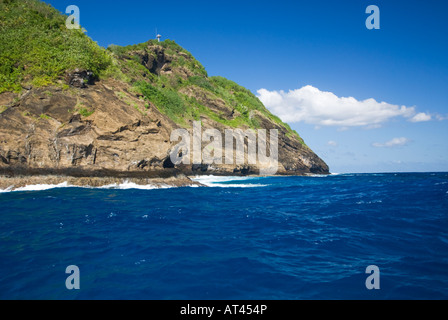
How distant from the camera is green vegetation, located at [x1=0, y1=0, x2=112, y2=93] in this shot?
2381 centimetres

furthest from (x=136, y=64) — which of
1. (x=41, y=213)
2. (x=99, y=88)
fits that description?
(x=41, y=213)

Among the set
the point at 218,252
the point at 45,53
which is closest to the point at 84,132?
the point at 45,53

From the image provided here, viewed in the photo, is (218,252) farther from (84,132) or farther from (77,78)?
(77,78)

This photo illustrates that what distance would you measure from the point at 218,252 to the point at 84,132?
2159cm

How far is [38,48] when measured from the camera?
25625mm

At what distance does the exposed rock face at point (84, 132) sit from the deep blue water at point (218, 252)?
31.9 ft

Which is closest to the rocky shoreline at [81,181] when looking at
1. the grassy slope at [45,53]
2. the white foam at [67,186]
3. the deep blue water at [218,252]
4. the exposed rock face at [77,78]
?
the white foam at [67,186]

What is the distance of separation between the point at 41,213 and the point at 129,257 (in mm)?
7414

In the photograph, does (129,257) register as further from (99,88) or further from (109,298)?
(99,88)

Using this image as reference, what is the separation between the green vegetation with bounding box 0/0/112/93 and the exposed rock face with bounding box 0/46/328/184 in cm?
140

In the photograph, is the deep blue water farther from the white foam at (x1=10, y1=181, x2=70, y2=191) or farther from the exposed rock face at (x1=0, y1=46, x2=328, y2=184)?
the exposed rock face at (x1=0, y1=46, x2=328, y2=184)

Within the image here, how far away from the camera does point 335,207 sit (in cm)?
1459

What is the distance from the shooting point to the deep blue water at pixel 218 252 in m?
5.31

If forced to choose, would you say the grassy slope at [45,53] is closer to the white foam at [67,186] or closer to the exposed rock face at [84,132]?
the exposed rock face at [84,132]
